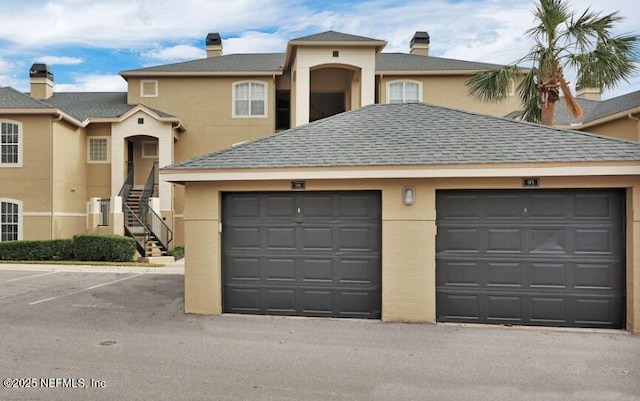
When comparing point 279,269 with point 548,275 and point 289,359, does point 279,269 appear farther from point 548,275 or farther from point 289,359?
point 548,275

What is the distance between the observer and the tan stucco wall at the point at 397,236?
8.05 meters

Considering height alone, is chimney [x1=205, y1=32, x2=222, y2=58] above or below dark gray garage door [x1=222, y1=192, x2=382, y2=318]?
above

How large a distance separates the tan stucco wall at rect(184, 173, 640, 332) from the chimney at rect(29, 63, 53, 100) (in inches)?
803

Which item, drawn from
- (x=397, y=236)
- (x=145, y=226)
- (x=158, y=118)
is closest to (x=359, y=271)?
(x=397, y=236)

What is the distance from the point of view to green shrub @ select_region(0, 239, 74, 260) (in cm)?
1792

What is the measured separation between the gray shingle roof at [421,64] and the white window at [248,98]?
19.7 feet

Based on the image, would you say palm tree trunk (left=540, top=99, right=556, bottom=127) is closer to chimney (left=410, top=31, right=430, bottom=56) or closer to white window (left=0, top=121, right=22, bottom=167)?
chimney (left=410, top=31, right=430, bottom=56)

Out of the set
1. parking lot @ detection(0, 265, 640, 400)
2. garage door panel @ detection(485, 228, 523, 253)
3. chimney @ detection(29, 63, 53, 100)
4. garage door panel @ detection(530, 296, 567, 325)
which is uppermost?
chimney @ detection(29, 63, 53, 100)

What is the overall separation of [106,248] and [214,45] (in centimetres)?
1447

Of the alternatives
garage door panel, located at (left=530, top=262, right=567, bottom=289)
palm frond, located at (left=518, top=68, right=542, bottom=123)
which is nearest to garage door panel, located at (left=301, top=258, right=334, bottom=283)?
garage door panel, located at (left=530, top=262, right=567, bottom=289)

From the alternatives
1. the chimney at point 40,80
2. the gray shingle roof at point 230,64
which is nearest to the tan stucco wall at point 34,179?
the gray shingle roof at point 230,64

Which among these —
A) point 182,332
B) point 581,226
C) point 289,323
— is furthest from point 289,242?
point 581,226

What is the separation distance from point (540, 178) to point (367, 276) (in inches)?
141

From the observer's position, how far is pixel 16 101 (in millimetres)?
19578
